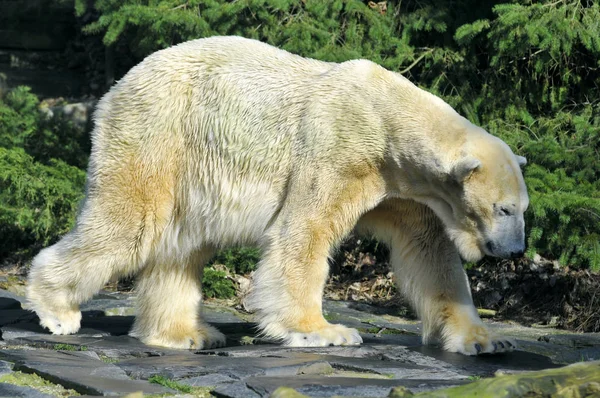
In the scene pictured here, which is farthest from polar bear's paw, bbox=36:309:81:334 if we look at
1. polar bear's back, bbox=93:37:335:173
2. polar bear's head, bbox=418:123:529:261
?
polar bear's head, bbox=418:123:529:261

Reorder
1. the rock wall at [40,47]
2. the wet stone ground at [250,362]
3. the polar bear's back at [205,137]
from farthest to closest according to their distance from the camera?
the rock wall at [40,47], the polar bear's back at [205,137], the wet stone ground at [250,362]

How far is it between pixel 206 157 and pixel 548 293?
3259mm

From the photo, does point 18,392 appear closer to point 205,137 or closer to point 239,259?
point 205,137

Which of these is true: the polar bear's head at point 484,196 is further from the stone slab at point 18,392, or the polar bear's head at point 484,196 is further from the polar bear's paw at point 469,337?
the stone slab at point 18,392

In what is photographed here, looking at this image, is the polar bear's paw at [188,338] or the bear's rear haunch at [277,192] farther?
the polar bear's paw at [188,338]

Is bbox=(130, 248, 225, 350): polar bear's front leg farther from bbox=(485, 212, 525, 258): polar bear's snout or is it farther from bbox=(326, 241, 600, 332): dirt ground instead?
bbox=(326, 241, 600, 332): dirt ground

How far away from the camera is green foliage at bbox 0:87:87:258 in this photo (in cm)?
906

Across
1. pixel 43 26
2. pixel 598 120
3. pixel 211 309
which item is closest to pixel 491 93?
pixel 598 120

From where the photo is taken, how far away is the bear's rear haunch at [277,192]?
5.49 m

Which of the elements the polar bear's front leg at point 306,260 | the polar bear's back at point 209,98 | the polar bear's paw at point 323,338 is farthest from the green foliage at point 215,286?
the polar bear's paw at point 323,338

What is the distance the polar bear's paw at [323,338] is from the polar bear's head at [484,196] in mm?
803

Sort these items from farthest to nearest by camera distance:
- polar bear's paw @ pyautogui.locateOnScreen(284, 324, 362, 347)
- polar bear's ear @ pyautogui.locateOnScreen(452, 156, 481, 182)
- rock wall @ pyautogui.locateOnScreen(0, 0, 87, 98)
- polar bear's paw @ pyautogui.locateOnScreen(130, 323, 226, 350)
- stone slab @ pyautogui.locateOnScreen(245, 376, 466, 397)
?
rock wall @ pyautogui.locateOnScreen(0, 0, 87, 98), polar bear's paw @ pyautogui.locateOnScreen(130, 323, 226, 350), polar bear's paw @ pyautogui.locateOnScreen(284, 324, 362, 347), polar bear's ear @ pyautogui.locateOnScreen(452, 156, 481, 182), stone slab @ pyautogui.locateOnScreen(245, 376, 466, 397)

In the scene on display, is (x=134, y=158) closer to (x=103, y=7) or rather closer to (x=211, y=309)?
(x=211, y=309)

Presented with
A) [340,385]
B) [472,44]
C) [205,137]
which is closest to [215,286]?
[205,137]
